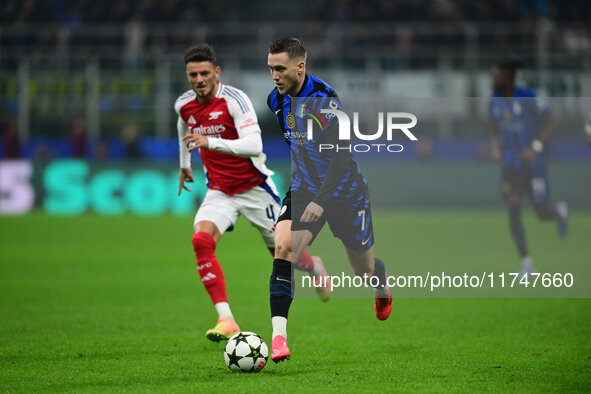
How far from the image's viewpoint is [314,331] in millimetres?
7289

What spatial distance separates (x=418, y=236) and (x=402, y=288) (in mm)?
1013

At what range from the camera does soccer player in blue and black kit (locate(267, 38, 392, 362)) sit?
18.5ft

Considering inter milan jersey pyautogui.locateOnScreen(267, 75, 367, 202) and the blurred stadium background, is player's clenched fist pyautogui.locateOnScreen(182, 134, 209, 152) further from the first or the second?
the blurred stadium background

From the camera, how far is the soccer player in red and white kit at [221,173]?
676 cm

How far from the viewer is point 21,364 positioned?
5.73 meters

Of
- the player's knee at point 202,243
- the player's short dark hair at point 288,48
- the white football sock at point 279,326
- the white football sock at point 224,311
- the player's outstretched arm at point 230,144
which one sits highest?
the player's short dark hair at point 288,48

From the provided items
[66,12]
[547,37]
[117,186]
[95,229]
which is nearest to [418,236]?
[95,229]

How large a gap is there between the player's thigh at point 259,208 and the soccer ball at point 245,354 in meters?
1.91

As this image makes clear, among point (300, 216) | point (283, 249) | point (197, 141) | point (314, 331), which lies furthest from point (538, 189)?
point (197, 141)

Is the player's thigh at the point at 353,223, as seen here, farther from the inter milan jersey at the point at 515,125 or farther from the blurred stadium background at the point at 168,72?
the blurred stadium background at the point at 168,72

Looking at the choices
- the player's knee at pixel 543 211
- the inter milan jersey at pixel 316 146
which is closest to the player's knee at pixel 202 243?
the inter milan jersey at pixel 316 146

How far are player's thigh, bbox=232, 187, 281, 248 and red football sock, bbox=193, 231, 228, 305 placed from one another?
53 cm

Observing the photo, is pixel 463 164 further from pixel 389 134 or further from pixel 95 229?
pixel 95 229

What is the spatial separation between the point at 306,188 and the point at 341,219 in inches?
13.2
